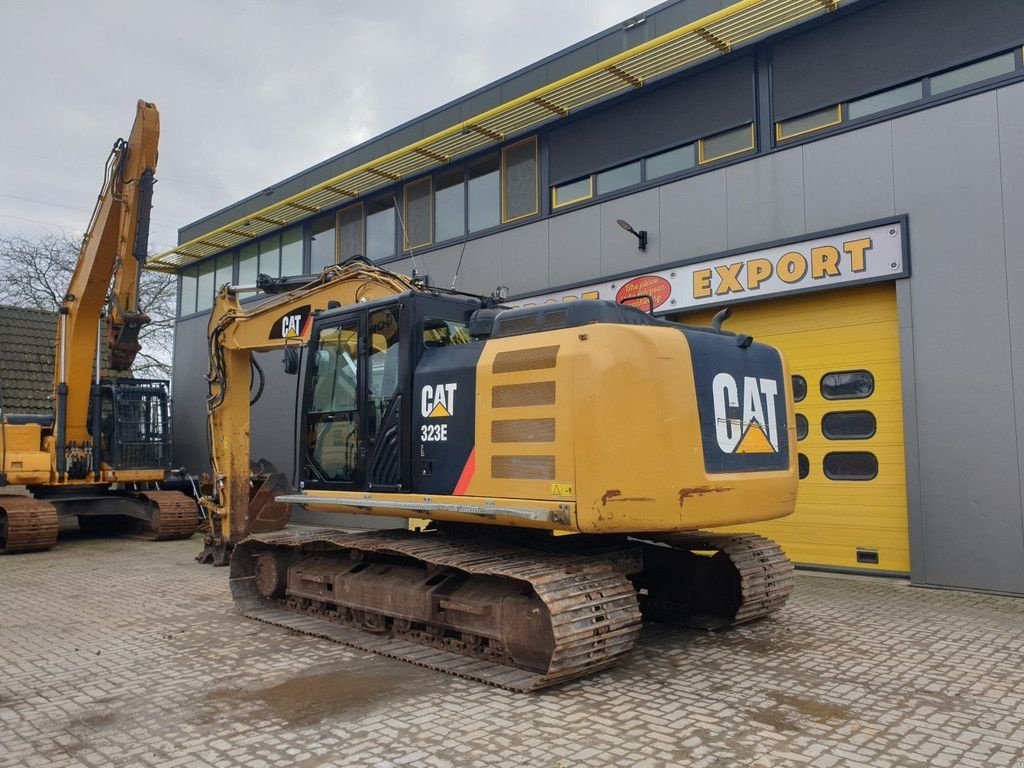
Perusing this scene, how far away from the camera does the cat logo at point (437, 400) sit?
6023mm


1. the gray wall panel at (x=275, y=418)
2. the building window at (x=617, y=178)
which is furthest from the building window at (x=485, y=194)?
the gray wall panel at (x=275, y=418)

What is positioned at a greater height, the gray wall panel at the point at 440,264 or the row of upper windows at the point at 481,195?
the row of upper windows at the point at 481,195

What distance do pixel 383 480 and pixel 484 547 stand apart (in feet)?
3.17

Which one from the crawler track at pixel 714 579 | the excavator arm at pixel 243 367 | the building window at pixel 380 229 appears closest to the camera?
the crawler track at pixel 714 579

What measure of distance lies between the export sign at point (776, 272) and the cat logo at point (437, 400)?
2689 mm

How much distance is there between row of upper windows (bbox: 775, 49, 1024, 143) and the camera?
27.0 ft

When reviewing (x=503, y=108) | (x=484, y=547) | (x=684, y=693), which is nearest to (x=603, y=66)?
(x=503, y=108)

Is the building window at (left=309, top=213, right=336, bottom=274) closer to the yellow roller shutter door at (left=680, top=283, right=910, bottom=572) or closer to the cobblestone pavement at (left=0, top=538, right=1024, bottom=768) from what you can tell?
the yellow roller shutter door at (left=680, top=283, right=910, bottom=572)

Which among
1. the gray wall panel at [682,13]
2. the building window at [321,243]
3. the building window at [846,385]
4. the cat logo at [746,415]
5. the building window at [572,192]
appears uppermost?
the gray wall panel at [682,13]

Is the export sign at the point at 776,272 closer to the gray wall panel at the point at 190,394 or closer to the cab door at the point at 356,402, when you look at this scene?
the cab door at the point at 356,402

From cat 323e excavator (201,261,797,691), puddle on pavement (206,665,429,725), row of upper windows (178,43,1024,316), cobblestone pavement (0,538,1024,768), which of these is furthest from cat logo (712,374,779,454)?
row of upper windows (178,43,1024,316)

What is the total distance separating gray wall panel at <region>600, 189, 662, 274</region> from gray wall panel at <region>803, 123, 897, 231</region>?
2.10 metres

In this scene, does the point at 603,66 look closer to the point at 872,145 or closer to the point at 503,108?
the point at 503,108

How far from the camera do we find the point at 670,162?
10.9 metres
